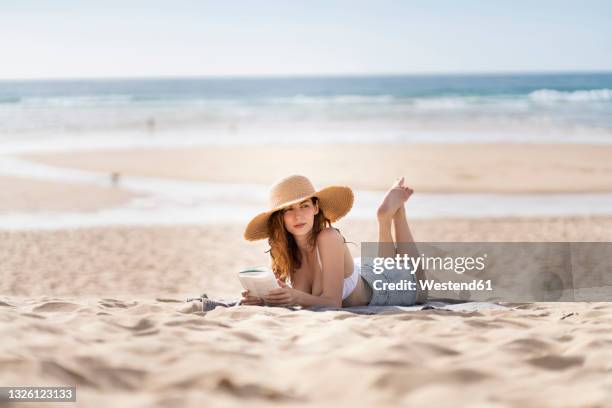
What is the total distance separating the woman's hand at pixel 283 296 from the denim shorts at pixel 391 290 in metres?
0.69

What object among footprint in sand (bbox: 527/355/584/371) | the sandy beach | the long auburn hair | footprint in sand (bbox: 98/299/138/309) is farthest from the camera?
footprint in sand (bbox: 98/299/138/309)

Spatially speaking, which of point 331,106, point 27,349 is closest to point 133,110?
point 331,106

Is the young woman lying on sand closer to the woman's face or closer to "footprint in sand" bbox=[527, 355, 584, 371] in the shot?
the woman's face

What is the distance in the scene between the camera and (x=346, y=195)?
4961 millimetres

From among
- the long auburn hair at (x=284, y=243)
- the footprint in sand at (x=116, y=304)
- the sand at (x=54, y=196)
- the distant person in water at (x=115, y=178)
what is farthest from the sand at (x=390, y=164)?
the footprint in sand at (x=116, y=304)

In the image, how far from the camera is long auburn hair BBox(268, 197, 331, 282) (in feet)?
15.8

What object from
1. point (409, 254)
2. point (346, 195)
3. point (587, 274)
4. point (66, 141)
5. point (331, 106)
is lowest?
point (587, 274)

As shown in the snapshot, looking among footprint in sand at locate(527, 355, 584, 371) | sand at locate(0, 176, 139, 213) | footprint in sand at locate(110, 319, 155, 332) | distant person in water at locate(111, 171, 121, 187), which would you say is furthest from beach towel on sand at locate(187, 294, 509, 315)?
distant person in water at locate(111, 171, 121, 187)

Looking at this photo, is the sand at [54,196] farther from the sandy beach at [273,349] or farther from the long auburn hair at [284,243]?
the long auburn hair at [284,243]

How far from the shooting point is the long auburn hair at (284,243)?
482 centimetres

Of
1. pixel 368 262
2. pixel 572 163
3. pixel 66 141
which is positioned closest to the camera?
pixel 368 262

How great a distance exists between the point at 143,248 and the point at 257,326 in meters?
5.54

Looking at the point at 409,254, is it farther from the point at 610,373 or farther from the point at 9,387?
the point at 9,387

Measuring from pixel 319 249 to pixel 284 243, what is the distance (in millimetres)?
304
